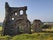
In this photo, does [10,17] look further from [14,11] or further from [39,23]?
[39,23]

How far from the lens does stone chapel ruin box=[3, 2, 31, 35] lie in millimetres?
31598

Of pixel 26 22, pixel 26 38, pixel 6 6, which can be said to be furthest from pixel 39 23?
pixel 26 38

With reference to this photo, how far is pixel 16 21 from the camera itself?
104ft

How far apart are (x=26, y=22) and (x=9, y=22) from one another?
3137 mm

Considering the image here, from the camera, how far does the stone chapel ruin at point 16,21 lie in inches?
1244

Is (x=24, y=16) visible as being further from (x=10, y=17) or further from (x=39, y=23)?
(x=39, y=23)

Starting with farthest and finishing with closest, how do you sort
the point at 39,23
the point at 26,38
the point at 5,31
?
the point at 39,23 < the point at 5,31 < the point at 26,38

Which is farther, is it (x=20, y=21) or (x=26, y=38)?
(x=20, y=21)

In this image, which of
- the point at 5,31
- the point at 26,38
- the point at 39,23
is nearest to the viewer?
the point at 26,38

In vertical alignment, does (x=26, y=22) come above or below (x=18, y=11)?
below

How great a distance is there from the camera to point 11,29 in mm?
31688

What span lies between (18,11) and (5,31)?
171 inches

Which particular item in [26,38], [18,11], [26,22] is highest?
[18,11]

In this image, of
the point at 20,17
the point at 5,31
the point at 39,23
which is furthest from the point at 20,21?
the point at 39,23
